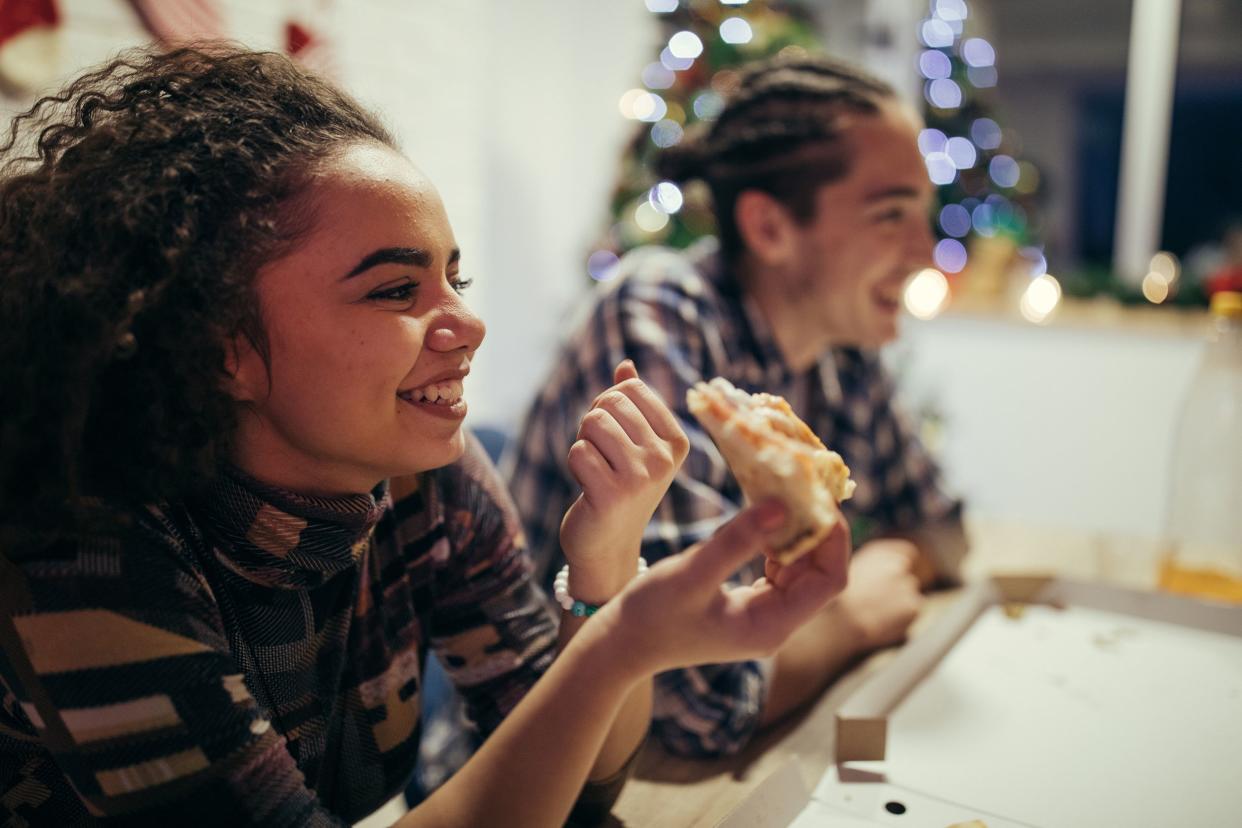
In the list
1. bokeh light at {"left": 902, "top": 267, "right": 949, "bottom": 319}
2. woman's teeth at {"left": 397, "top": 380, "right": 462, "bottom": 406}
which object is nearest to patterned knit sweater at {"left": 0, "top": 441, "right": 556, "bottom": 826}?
woman's teeth at {"left": 397, "top": 380, "right": 462, "bottom": 406}

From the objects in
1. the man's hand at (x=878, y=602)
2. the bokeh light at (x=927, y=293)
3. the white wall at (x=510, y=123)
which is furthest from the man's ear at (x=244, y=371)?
the bokeh light at (x=927, y=293)

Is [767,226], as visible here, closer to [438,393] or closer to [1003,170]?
[438,393]

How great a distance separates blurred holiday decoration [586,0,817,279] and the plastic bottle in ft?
6.14

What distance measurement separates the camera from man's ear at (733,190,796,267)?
4.99 feet

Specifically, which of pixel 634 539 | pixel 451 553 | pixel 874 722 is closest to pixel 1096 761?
pixel 874 722

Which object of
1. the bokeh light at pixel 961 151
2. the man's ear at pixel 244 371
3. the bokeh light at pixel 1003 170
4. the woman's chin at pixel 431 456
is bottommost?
the woman's chin at pixel 431 456

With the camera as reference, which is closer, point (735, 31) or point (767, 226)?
point (767, 226)

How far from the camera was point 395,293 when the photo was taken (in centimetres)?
73

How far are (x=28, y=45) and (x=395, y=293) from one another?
3.64 ft

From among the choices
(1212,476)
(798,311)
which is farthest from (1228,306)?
(798,311)

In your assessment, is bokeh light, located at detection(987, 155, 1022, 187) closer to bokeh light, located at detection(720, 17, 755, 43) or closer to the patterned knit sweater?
bokeh light, located at detection(720, 17, 755, 43)

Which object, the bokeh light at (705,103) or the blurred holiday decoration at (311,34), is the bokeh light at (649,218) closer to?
the bokeh light at (705,103)

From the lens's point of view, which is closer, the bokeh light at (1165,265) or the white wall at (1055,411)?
the white wall at (1055,411)

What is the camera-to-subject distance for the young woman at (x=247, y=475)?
2.03 feet
